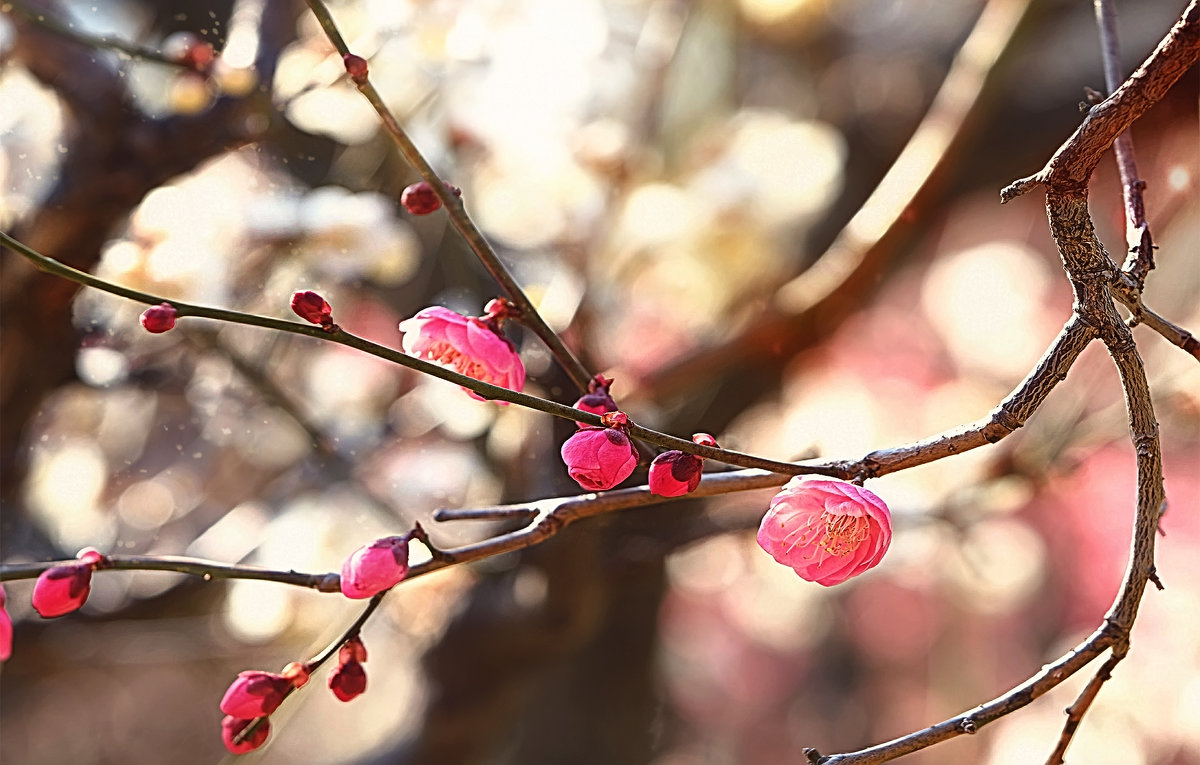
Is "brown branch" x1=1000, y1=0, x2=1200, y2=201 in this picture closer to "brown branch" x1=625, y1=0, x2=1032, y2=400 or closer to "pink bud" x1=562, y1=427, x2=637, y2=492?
"pink bud" x1=562, y1=427, x2=637, y2=492

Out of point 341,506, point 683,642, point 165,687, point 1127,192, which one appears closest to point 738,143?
point 341,506

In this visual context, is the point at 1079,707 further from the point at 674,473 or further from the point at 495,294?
the point at 495,294

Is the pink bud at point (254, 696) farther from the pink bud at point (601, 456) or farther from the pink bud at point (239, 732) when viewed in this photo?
the pink bud at point (601, 456)

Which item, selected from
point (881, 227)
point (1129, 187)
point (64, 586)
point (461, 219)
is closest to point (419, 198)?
point (461, 219)

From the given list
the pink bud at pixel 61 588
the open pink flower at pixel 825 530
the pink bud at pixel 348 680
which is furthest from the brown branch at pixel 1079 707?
the pink bud at pixel 61 588

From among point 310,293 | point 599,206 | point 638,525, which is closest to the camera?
point 310,293

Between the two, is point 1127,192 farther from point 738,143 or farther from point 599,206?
point 738,143
